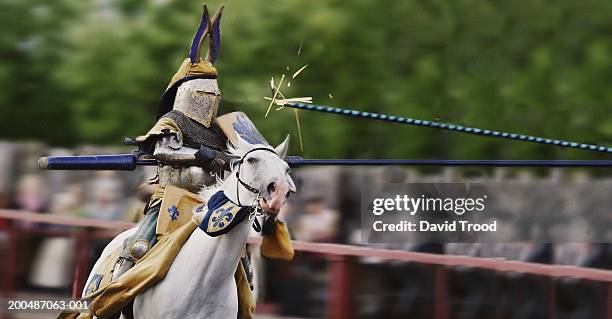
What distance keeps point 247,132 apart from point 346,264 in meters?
2.76

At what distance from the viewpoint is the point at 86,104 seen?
42.5 feet

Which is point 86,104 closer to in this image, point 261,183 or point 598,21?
point 598,21

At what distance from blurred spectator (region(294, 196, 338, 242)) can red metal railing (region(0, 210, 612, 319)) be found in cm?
25

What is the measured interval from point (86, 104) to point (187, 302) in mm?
7184

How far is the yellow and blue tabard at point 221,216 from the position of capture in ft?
19.2

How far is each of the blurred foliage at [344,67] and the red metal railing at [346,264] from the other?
1.37 metres

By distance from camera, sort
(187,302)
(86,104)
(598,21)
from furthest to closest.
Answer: (86,104) → (598,21) → (187,302)

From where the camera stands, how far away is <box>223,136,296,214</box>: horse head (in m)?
5.68

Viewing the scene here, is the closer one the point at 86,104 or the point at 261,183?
the point at 261,183

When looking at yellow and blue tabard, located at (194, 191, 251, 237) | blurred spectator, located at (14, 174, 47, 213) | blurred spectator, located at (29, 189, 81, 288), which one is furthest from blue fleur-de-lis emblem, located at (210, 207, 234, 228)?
blurred spectator, located at (14, 174, 47, 213)

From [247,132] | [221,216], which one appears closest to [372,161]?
[247,132]

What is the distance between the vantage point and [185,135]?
6.43 m

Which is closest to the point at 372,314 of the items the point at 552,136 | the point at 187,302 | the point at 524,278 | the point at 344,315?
the point at 344,315

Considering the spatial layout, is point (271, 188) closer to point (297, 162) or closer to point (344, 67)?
point (297, 162)
